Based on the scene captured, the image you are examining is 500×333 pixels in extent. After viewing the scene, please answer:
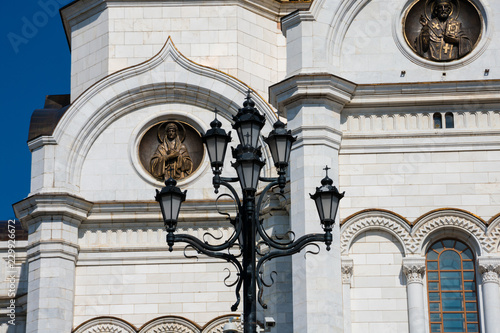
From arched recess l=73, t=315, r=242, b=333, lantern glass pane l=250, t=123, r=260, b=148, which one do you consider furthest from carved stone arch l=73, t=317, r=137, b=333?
lantern glass pane l=250, t=123, r=260, b=148

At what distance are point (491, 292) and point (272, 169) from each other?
6.22m

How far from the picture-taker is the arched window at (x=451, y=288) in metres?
26.0

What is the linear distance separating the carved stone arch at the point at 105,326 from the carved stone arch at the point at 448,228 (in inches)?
269

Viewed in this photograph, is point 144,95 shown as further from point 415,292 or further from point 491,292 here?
point 491,292

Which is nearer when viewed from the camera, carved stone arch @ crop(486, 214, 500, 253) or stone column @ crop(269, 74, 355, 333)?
stone column @ crop(269, 74, 355, 333)

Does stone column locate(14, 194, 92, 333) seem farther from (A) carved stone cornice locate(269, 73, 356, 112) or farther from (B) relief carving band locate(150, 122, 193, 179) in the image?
(A) carved stone cornice locate(269, 73, 356, 112)

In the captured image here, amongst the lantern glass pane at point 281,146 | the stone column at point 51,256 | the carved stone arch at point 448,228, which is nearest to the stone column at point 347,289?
the carved stone arch at point 448,228

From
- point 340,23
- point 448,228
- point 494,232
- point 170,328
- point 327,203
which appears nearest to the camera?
point 327,203

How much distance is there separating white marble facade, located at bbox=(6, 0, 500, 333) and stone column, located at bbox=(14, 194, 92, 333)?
0.03 metres

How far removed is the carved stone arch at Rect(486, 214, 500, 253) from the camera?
86.2ft

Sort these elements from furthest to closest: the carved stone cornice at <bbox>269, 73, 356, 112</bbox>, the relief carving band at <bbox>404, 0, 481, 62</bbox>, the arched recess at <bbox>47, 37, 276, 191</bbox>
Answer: the arched recess at <bbox>47, 37, 276, 191</bbox> < the relief carving band at <bbox>404, 0, 481, 62</bbox> < the carved stone cornice at <bbox>269, 73, 356, 112</bbox>

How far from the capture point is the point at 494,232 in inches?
1037

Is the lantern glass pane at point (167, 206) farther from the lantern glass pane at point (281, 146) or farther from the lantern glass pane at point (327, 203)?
the lantern glass pane at point (327, 203)

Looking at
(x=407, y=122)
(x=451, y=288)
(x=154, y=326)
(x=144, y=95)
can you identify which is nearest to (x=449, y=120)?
(x=407, y=122)
